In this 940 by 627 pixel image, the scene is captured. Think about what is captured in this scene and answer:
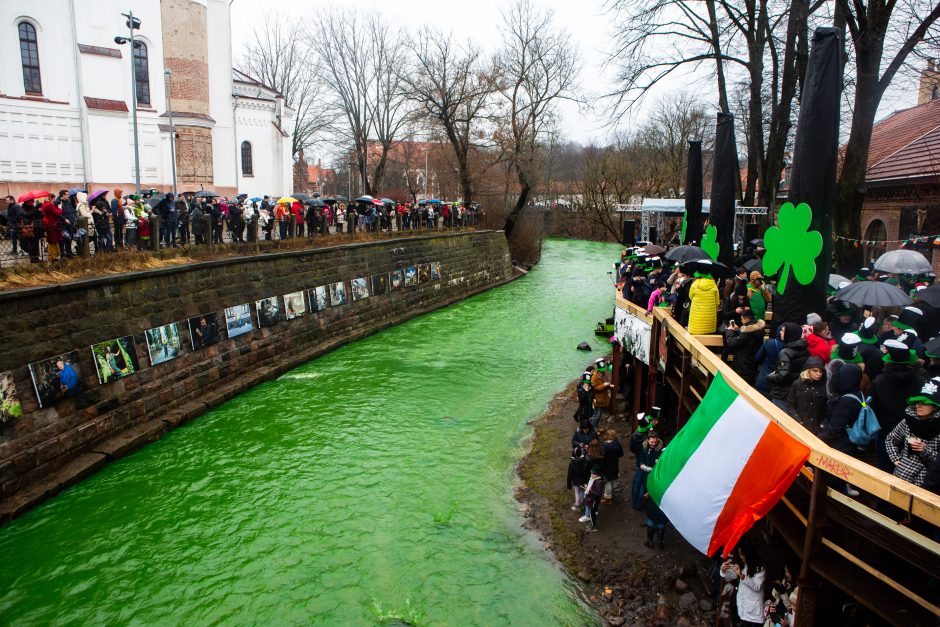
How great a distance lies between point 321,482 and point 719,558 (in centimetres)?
698

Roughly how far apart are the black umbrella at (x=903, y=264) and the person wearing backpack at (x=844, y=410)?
224 inches

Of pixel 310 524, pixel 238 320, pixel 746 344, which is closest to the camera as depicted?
pixel 746 344

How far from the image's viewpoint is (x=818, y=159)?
7.60m

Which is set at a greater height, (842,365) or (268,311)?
(842,365)

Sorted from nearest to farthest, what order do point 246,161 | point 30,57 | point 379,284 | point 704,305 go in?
point 704,305 < point 379,284 < point 30,57 < point 246,161

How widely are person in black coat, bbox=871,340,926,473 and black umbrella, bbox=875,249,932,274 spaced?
555 centimetres

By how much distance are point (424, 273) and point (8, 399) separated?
62.3 ft

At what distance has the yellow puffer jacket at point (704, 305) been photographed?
29.8 feet

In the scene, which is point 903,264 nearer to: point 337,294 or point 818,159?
point 818,159

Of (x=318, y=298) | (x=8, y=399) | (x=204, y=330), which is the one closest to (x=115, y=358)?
(x=8, y=399)

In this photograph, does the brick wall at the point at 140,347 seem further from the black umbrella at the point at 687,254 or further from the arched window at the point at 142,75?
the arched window at the point at 142,75

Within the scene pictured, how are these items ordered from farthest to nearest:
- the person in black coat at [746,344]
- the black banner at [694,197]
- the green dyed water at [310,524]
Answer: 1. the black banner at [694,197]
2. the green dyed water at [310,524]
3. the person in black coat at [746,344]

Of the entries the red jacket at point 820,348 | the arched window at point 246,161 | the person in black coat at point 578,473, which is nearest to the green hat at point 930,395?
the red jacket at point 820,348

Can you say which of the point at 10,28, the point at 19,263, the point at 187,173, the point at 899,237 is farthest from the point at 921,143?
the point at 10,28
